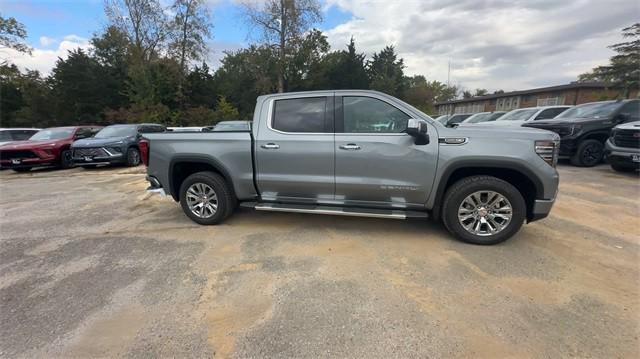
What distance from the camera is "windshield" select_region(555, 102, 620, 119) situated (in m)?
8.52

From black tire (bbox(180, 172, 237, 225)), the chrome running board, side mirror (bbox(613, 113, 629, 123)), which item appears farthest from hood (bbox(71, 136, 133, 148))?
side mirror (bbox(613, 113, 629, 123))

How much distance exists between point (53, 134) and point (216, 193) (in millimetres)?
10700

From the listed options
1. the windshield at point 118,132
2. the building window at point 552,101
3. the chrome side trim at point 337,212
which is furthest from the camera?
the building window at point 552,101

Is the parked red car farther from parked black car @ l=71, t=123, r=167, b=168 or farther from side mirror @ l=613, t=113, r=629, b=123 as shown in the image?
side mirror @ l=613, t=113, r=629, b=123

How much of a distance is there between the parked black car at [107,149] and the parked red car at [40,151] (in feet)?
2.99

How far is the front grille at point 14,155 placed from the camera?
9602 mm

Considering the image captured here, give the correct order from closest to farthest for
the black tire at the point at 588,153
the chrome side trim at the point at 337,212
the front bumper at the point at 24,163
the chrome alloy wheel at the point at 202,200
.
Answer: the chrome side trim at the point at 337,212
the chrome alloy wheel at the point at 202,200
the black tire at the point at 588,153
the front bumper at the point at 24,163

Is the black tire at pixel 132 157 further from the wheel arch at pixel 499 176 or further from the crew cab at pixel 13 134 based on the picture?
the wheel arch at pixel 499 176

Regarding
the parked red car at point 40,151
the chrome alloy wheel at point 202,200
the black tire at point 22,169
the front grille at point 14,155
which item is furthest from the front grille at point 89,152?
the chrome alloy wheel at point 202,200

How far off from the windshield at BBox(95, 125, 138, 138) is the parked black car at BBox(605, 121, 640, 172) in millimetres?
14369

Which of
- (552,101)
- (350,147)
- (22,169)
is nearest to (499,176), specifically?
(350,147)

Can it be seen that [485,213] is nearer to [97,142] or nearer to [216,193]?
[216,193]

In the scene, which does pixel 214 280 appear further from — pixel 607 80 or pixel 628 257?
pixel 607 80

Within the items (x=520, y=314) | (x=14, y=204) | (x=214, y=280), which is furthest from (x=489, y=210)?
(x=14, y=204)
